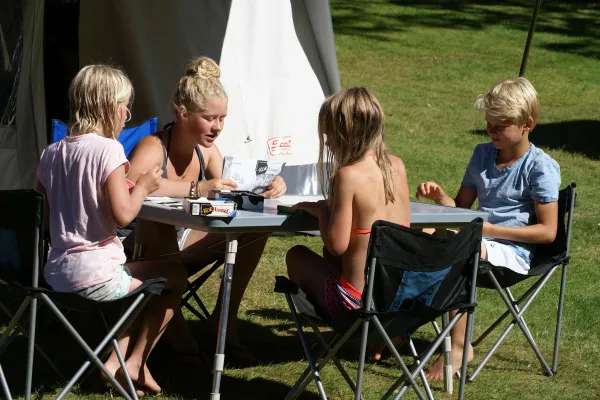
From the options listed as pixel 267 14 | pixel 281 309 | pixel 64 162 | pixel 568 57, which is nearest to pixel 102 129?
pixel 64 162

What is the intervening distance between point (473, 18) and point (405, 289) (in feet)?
48.2

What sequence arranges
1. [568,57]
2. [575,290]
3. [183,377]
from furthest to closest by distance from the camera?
[568,57] < [575,290] < [183,377]

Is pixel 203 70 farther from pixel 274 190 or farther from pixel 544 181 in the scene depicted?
pixel 544 181

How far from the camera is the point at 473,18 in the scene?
1731 centimetres

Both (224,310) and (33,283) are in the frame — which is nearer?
(33,283)

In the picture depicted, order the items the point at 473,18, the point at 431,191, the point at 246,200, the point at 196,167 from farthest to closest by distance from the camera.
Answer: the point at 473,18
the point at 196,167
the point at 431,191
the point at 246,200

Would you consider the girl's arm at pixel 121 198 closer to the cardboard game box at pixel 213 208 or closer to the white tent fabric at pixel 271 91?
the cardboard game box at pixel 213 208

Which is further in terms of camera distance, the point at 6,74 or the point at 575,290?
the point at 6,74

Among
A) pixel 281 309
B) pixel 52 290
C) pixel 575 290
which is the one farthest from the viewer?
pixel 575 290

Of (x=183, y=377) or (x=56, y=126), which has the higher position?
(x=56, y=126)

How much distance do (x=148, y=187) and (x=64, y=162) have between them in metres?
0.29

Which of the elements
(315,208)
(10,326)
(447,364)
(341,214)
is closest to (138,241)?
(10,326)

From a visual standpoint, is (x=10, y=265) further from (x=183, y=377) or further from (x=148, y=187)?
(x=183, y=377)

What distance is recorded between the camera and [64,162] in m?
3.30
